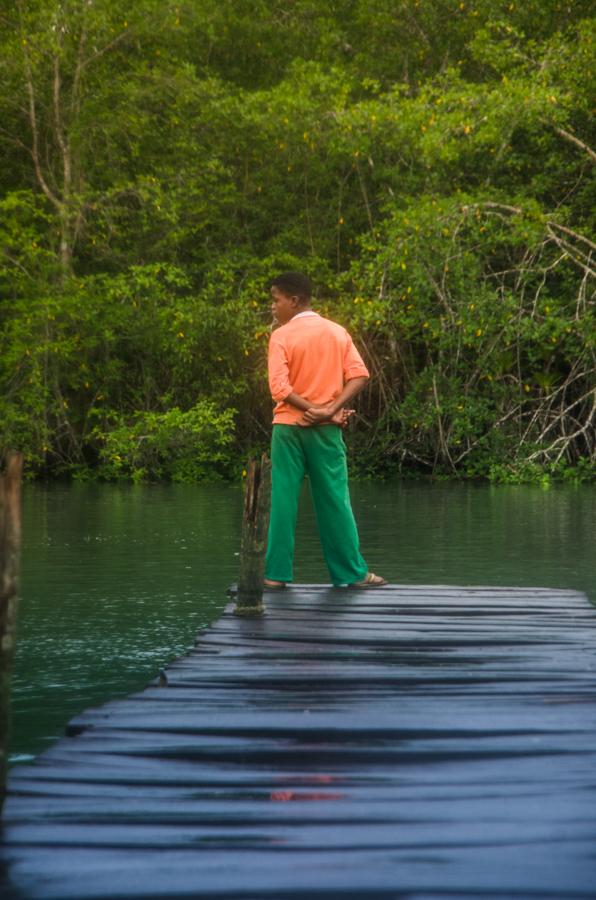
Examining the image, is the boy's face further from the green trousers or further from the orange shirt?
the green trousers

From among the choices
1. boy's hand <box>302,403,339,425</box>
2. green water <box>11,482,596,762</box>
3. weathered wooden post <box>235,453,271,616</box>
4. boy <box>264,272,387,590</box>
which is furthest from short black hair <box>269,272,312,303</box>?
green water <box>11,482,596,762</box>

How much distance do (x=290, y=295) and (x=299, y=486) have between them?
945mm

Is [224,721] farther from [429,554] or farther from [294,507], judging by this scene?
[429,554]

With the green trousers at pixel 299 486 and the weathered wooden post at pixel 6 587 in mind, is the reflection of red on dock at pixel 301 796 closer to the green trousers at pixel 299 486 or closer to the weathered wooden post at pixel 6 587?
the weathered wooden post at pixel 6 587

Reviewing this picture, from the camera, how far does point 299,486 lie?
7.27m

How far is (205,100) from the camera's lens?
2561 cm

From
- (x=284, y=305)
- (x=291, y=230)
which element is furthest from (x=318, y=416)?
(x=291, y=230)

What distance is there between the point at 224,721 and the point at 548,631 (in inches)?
87.3

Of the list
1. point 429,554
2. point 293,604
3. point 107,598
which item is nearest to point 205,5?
point 429,554

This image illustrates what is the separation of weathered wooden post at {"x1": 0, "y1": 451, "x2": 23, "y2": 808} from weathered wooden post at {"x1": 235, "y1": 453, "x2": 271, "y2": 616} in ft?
10.1

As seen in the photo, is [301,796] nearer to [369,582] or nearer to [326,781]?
[326,781]

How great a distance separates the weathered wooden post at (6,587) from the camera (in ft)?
10.9

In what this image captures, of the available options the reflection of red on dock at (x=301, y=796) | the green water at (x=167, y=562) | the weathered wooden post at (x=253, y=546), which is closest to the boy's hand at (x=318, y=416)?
the weathered wooden post at (x=253, y=546)

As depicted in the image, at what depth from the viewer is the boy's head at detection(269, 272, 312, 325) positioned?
7.36 meters
